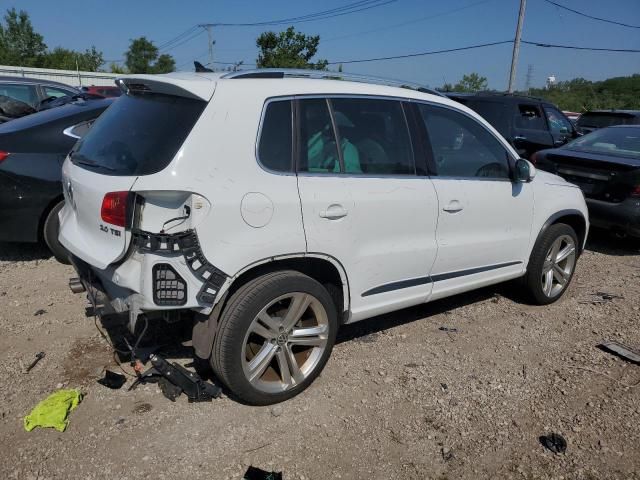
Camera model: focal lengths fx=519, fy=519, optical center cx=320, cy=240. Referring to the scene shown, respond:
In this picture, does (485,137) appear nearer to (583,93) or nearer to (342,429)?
(342,429)

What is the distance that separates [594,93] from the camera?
1927 inches

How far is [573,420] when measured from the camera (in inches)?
122

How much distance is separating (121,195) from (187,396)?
130cm

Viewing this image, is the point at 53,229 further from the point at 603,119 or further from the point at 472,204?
the point at 603,119

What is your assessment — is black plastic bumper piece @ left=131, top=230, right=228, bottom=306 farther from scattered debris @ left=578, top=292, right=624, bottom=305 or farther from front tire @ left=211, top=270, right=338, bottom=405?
scattered debris @ left=578, top=292, right=624, bottom=305

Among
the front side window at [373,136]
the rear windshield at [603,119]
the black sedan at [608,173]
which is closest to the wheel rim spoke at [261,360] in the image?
the front side window at [373,136]

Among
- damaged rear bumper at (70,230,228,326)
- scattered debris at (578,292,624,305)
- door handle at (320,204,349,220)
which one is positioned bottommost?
scattered debris at (578,292,624,305)

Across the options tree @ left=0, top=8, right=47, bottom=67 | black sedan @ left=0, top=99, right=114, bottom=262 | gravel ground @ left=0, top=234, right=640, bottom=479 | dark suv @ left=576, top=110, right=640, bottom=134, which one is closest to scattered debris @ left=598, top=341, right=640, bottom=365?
gravel ground @ left=0, top=234, right=640, bottom=479

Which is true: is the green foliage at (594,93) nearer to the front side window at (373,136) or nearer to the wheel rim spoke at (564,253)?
the wheel rim spoke at (564,253)

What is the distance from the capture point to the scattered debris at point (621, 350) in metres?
3.86

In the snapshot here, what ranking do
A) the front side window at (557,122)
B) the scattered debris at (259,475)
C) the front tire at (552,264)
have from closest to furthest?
the scattered debris at (259,475), the front tire at (552,264), the front side window at (557,122)

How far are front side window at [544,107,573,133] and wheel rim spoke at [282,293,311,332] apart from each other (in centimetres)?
874

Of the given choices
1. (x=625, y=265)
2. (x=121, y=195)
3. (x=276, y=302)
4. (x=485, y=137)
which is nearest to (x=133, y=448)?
(x=276, y=302)

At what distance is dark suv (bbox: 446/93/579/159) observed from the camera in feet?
31.1
